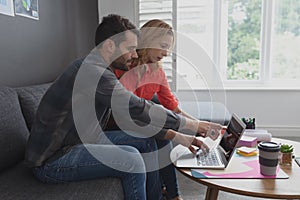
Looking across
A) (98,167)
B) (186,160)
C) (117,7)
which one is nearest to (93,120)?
(98,167)

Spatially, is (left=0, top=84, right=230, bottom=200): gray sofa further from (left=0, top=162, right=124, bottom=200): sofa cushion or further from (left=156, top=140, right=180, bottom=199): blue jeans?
(left=156, top=140, right=180, bottom=199): blue jeans

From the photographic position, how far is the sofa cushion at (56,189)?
1111 millimetres

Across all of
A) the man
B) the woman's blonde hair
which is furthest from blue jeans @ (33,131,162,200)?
the woman's blonde hair

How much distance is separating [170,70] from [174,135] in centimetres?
161

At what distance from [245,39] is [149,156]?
2.41 m

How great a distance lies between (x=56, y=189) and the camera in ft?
3.83

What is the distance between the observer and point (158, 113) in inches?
55.3

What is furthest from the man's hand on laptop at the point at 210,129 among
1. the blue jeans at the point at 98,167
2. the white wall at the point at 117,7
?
the white wall at the point at 117,7

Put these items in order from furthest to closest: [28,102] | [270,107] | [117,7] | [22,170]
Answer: [270,107]
[117,7]
[28,102]
[22,170]

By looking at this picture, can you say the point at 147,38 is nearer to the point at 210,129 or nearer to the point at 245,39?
the point at 210,129

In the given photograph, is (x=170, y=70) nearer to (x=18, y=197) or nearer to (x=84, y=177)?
(x=84, y=177)

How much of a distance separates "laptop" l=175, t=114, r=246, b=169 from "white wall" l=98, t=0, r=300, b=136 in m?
1.98

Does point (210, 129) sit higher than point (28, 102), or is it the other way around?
point (28, 102)

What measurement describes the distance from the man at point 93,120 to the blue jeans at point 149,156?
19 centimetres
